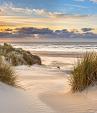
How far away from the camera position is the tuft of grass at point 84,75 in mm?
8195

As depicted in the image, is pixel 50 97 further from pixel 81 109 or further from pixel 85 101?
pixel 81 109

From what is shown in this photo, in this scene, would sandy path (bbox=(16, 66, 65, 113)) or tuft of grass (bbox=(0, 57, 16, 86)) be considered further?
tuft of grass (bbox=(0, 57, 16, 86))

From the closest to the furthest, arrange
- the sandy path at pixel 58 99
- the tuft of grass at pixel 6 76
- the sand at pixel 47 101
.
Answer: the sand at pixel 47 101 → the sandy path at pixel 58 99 → the tuft of grass at pixel 6 76

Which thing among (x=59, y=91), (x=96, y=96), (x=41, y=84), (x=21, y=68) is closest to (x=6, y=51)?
(x=21, y=68)

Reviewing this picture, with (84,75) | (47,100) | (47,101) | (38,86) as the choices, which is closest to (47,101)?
(47,101)

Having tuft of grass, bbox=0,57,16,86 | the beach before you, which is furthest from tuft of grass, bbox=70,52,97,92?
tuft of grass, bbox=0,57,16,86

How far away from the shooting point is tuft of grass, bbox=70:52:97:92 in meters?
8.20

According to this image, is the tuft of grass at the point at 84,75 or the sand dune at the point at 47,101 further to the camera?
the tuft of grass at the point at 84,75

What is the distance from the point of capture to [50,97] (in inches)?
317

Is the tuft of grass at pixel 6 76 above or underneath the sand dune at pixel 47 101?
above

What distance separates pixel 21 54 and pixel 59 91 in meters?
8.45

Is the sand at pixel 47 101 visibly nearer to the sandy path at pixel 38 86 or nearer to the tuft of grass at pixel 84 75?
the sandy path at pixel 38 86

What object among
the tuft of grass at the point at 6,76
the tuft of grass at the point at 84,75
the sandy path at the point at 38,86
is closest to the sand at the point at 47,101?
the sandy path at the point at 38,86

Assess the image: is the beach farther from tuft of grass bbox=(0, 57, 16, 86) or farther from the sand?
tuft of grass bbox=(0, 57, 16, 86)
